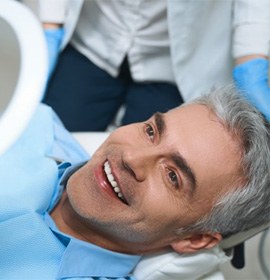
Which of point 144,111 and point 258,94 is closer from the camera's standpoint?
point 258,94

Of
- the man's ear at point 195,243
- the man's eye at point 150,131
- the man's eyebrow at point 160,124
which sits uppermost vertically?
the man's eyebrow at point 160,124

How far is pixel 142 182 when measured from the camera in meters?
1.02

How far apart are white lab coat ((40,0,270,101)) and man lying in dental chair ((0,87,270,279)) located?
0.88 feet

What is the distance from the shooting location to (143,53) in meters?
1.56

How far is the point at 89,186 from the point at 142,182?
11 cm

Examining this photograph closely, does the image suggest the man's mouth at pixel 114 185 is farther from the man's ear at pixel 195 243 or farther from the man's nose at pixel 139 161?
the man's ear at pixel 195 243

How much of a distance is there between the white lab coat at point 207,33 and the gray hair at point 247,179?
30cm

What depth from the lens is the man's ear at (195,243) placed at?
1.10 meters

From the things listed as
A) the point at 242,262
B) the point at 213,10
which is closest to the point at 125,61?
the point at 213,10

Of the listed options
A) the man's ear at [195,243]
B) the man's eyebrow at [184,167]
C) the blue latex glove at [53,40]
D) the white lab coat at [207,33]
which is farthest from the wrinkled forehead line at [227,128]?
the blue latex glove at [53,40]

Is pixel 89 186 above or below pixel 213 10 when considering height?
below

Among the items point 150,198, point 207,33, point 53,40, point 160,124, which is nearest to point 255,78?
point 207,33

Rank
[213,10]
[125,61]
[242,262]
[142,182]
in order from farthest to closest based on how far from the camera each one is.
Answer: [125,61]
[213,10]
[242,262]
[142,182]

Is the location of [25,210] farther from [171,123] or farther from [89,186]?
[171,123]
